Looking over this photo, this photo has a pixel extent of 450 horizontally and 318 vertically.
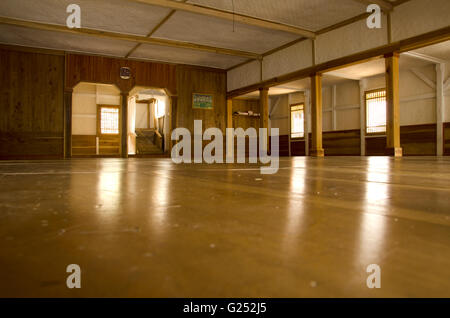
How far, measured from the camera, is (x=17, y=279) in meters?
0.23

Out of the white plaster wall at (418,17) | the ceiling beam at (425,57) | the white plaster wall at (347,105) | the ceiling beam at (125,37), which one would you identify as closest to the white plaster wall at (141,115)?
the ceiling beam at (125,37)

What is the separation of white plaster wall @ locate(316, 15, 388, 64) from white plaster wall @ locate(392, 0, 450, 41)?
8.9 inches

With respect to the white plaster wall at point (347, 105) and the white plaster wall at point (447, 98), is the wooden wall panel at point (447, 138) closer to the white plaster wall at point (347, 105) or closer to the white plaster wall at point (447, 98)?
the white plaster wall at point (447, 98)

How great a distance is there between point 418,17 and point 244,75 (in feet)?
15.7

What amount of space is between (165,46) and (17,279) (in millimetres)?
7981

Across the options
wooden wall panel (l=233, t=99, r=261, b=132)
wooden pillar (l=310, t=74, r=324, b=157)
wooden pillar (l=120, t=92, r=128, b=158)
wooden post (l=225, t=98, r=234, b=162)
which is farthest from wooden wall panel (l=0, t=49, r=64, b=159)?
wooden pillar (l=310, t=74, r=324, b=157)

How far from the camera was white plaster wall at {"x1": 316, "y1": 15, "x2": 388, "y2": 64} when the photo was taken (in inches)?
220

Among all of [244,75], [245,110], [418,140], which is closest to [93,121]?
[245,110]

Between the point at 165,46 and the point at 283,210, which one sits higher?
the point at 165,46

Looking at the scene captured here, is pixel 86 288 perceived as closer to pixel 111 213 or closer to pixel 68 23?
pixel 111 213

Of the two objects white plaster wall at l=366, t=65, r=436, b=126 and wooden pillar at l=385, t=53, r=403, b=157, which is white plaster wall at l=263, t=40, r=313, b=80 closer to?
wooden pillar at l=385, t=53, r=403, b=157

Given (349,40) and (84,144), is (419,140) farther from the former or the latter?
(84,144)

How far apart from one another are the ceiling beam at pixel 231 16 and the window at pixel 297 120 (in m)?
5.52

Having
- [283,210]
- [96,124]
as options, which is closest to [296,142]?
[96,124]
